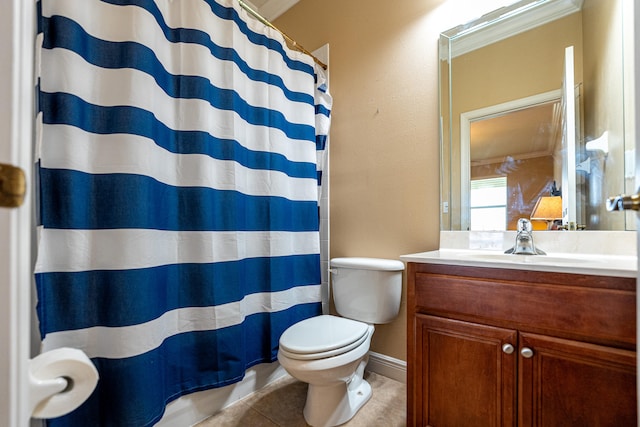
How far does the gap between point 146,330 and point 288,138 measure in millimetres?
1176

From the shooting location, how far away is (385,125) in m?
1.75

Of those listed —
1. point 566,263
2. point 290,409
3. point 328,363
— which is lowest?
point 290,409

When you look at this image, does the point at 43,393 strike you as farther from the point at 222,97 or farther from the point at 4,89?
the point at 222,97

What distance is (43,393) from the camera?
1.28 feet

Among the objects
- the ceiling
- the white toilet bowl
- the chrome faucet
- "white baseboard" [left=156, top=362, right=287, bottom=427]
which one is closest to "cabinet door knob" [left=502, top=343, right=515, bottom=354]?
the chrome faucet

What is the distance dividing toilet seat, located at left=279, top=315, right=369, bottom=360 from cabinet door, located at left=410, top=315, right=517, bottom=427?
278mm

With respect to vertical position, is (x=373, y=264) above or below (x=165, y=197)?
below

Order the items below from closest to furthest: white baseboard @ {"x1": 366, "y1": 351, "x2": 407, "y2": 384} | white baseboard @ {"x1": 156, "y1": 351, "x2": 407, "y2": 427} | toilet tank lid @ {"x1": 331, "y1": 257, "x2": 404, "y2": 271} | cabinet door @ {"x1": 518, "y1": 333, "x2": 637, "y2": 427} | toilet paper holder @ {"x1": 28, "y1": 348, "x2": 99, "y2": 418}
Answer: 1. toilet paper holder @ {"x1": 28, "y1": 348, "x2": 99, "y2": 418}
2. cabinet door @ {"x1": 518, "y1": 333, "x2": 637, "y2": 427}
3. white baseboard @ {"x1": 156, "y1": 351, "x2": 407, "y2": 427}
4. toilet tank lid @ {"x1": 331, "y1": 257, "x2": 404, "y2": 271}
5. white baseboard @ {"x1": 366, "y1": 351, "x2": 407, "y2": 384}

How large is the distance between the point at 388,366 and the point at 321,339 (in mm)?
690

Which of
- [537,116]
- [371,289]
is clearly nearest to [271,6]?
[537,116]

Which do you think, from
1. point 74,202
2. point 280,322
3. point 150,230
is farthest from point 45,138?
point 280,322

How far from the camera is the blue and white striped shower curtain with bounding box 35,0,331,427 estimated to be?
3.14 feet

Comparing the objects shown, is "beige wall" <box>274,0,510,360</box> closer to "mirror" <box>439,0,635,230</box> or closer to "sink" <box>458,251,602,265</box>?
"mirror" <box>439,0,635,230</box>

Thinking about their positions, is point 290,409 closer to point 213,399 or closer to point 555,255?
point 213,399
